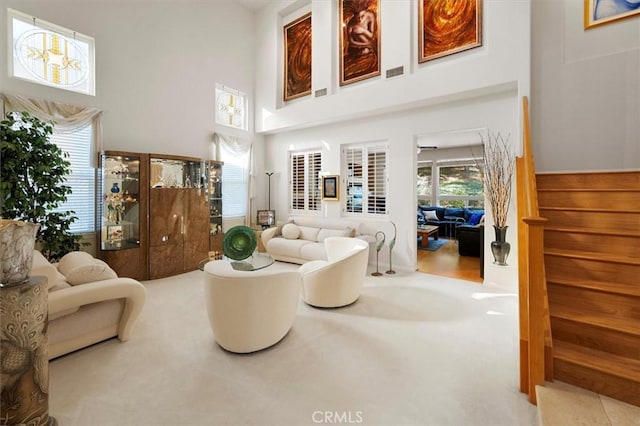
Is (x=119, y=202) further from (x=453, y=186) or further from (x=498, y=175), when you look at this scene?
(x=453, y=186)

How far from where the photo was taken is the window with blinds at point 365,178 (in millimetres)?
5973

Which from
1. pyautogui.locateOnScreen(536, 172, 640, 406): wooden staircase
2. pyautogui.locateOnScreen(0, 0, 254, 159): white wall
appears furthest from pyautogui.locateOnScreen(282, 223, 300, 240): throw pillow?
pyautogui.locateOnScreen(536, 172, 640, 406): wooden staircase

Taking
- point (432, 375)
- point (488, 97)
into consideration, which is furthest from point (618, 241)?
point (488, 97)

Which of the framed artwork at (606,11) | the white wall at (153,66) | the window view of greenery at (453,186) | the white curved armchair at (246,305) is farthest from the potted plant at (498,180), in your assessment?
the window view of greenery at (453,186)

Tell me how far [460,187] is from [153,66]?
10.1 metres

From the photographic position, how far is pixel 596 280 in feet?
7.68

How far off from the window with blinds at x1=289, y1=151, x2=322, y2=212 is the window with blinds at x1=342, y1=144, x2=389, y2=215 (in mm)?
807

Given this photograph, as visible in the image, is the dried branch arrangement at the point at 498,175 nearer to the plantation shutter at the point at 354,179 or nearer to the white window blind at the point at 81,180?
the plantation shutter at the point at 354,179

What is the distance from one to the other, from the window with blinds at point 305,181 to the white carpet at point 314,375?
12.7 feet

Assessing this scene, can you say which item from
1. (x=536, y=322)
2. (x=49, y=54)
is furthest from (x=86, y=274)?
(x=49, y=54)

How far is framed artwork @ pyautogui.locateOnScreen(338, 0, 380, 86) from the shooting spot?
18.6ft

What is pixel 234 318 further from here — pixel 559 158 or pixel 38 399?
pixel 559 158

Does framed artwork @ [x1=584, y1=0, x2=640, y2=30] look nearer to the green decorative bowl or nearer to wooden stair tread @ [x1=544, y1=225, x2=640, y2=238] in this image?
wooden stair tread @ [x1=544, y1=225, x2=640, y2=238]

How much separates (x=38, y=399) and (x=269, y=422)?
4.56ft
